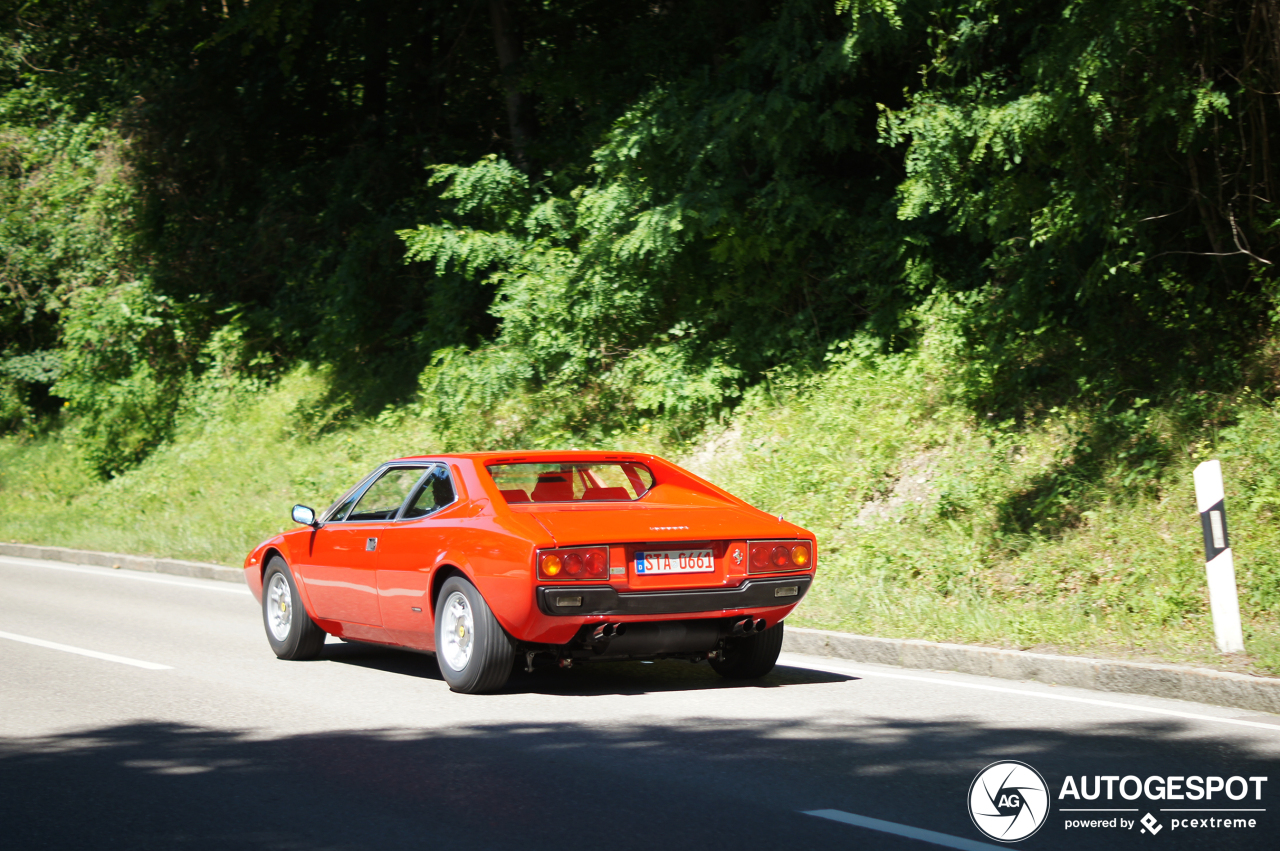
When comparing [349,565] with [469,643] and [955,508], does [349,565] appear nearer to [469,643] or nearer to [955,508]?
[469,643]

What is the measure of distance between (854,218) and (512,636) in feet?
31.7

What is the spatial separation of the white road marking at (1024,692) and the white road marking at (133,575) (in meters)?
7.82

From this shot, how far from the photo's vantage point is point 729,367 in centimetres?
1611

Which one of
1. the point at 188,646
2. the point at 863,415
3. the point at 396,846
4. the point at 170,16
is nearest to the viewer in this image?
the point at 396,846

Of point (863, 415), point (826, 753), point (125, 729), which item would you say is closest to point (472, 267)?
point (863, 415)

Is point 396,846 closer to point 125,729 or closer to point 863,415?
point 125,729

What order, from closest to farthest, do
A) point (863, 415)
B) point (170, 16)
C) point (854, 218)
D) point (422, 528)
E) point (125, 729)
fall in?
point (125, 729) < point (422, 528) < point (863, 415) < point (854, 218) < point (170, 16)

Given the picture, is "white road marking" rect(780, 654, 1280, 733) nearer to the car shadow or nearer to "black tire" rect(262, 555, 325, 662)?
the car shadow

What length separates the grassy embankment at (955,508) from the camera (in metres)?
8.95

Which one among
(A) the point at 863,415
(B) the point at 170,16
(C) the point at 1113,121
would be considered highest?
(B) the point at 170,16

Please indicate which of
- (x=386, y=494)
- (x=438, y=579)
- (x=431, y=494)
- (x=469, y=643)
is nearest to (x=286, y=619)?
(x=431, y=494)

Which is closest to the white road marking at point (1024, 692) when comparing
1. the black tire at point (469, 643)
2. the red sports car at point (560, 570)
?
the red sports car at point (560, 570)

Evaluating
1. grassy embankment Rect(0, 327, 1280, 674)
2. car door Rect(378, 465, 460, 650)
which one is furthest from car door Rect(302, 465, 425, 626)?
grassy embankment Rect(0, 327, 1280, 674)

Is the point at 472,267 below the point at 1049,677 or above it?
above
